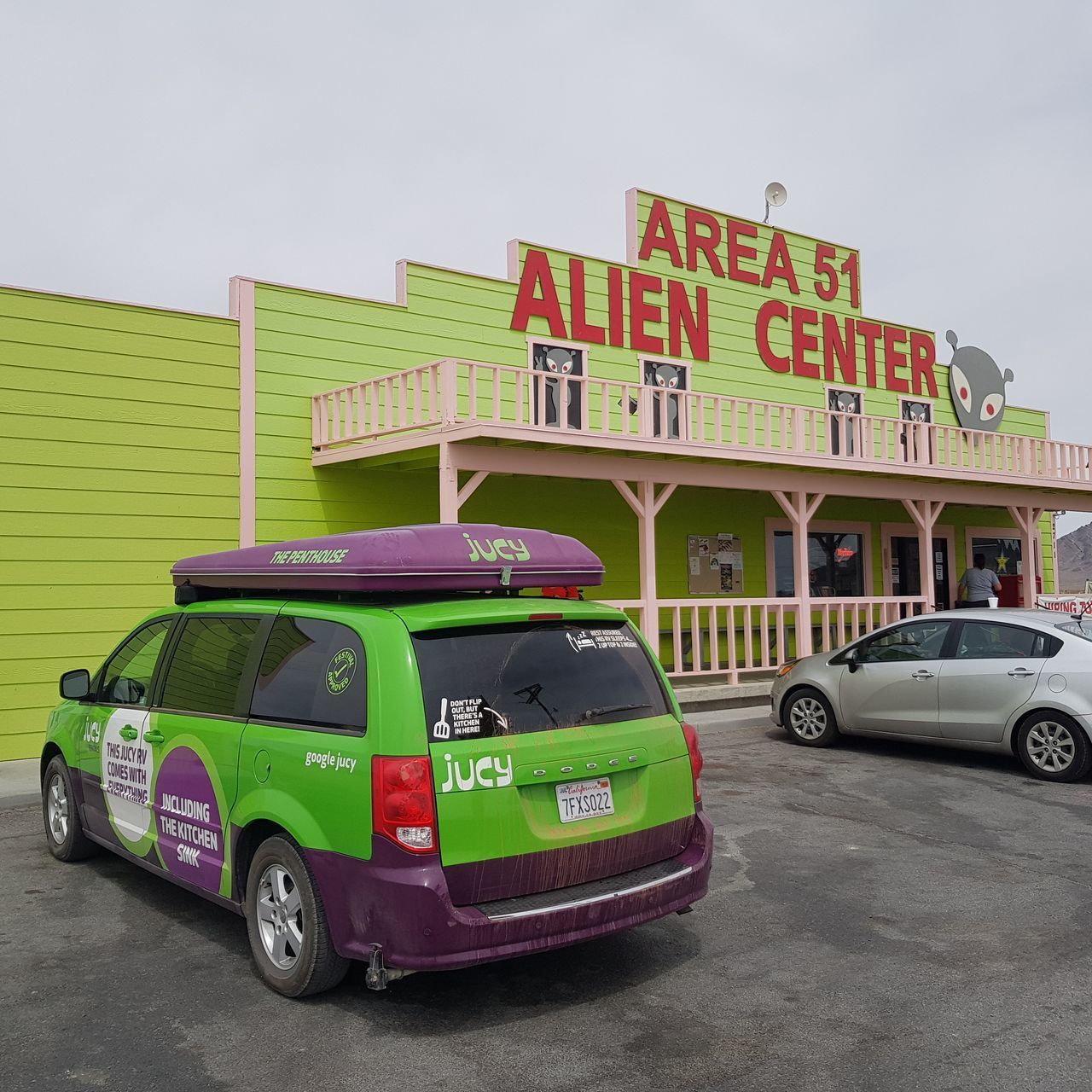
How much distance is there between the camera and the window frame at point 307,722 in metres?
4.06

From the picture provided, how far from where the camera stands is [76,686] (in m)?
6.07

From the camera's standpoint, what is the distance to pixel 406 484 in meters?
13.4

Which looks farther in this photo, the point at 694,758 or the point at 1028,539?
the point at 1028,539

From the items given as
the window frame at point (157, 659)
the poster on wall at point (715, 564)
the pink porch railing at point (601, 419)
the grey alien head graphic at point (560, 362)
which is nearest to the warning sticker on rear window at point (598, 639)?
the window frame at point (157, 659)

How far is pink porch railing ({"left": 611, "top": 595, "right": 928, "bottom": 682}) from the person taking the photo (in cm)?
1349

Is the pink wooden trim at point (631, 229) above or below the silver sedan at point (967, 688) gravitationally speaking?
above

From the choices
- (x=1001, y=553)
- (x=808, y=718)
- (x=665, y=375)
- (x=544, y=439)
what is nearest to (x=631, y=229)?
(x=665, y=375)

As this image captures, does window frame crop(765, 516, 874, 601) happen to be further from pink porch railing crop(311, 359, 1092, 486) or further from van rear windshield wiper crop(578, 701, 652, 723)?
van rear windshield wiper crop(578, 701, 652, 723)

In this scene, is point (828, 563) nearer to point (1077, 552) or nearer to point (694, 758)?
point (694, 758)

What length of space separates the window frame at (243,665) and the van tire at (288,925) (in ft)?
2.15

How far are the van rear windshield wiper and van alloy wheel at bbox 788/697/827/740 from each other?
20.9 feet

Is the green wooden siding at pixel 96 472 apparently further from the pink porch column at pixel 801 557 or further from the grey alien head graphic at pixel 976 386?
the grey alien head graphic at pixel 976 386

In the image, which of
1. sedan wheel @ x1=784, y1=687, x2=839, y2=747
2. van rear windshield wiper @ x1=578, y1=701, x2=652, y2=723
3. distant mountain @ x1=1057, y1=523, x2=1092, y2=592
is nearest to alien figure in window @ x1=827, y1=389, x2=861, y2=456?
sedan wheel @ x1=784, y1=687, x2=839, y2=747

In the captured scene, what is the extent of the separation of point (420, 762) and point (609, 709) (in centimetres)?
91
